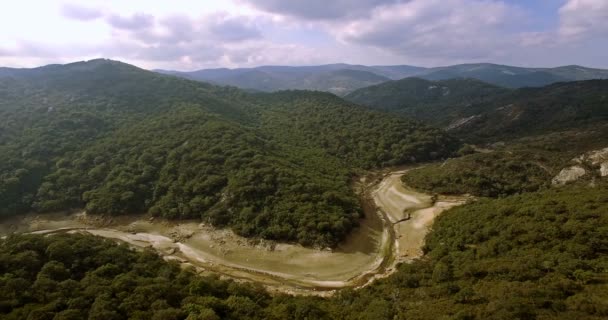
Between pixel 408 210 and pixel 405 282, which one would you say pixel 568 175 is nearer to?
pixel 408 210

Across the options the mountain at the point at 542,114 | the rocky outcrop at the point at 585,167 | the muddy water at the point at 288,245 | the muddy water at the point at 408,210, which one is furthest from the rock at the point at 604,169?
the mountain at the point at 542,114

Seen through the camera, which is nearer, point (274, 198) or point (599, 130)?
point (274, 198)

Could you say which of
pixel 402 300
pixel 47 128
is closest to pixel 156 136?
pixel 47 128

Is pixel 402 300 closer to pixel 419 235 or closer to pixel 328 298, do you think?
pixel 328 298

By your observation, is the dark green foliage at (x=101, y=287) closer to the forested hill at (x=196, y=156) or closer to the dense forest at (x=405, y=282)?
the dense forest at (x=405, y=282)

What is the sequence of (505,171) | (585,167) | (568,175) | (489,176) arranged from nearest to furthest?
(585,167)
(568,175)
(489,176)
(505,171)

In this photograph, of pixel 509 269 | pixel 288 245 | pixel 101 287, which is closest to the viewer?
pixel 101 287


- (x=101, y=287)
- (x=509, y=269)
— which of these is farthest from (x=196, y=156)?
(x=509, y=269)
